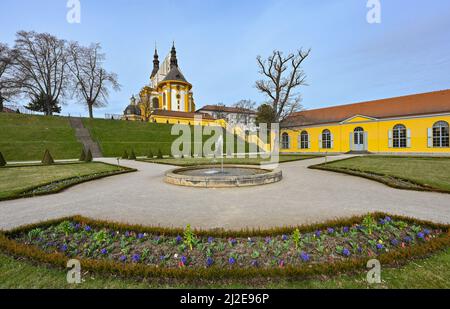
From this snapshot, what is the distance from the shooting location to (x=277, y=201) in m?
5.73

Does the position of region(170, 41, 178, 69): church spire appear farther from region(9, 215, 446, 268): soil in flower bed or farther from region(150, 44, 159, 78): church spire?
region(9, 215, 446, 268): soil in flower bed

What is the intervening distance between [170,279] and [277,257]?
1.54 m

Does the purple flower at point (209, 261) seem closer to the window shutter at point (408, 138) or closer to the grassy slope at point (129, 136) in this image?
the grassy slope at point (129, 136)

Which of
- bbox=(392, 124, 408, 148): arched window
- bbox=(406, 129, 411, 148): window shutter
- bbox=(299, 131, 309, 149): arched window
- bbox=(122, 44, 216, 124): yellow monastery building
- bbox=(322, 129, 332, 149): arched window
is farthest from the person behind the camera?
bbox=(122, 44, 216, 124): yellow monastery building

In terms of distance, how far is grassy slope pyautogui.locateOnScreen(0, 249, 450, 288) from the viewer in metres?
2.35

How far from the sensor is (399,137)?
25.1 meters

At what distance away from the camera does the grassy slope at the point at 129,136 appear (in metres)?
28.2

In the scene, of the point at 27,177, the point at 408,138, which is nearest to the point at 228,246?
the point at 27,177

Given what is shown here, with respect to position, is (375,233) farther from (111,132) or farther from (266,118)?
(111,132)

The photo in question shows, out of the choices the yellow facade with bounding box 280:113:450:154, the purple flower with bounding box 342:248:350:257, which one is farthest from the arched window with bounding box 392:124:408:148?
the purple flower with bounding box 342:248:350:257

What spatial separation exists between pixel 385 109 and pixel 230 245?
34.0m

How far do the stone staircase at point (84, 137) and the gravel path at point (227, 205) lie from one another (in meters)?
21.7

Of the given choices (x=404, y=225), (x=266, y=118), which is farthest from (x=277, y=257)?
(x=266, y=118)

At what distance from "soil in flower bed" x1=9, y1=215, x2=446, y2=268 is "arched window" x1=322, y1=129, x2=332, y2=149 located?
98.8 ft
